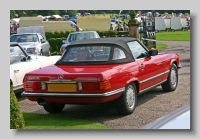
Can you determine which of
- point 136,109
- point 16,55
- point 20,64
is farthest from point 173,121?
point 16,55

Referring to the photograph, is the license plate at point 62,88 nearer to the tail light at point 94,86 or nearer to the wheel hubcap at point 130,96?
the tail light at point 94,86

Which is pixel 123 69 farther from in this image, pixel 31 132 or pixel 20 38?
pixel 20 38

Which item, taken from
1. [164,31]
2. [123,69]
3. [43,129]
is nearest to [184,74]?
[123,69]

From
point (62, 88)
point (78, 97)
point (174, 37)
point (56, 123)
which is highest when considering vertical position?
point (62, 88)

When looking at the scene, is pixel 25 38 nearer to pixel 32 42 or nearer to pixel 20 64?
pixel 32 42

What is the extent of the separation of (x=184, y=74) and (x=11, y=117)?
6539mm

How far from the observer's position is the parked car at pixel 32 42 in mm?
14795

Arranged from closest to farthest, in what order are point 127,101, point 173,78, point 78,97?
1. point 78,97
2. point 127,101
3. point 173,78

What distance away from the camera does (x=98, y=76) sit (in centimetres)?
581

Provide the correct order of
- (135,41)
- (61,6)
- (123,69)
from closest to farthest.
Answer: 1. (61,6)
2. (123,69)
3. (135,41)

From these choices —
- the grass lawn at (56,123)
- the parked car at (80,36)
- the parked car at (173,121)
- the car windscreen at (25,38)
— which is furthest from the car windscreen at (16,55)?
the parked car at (80,36)

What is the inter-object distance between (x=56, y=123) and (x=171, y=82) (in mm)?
3125

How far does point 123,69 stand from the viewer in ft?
20.7

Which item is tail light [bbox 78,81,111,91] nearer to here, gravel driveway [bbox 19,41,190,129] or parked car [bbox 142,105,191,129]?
gravel driveway [bbox 19,41,190,129]
